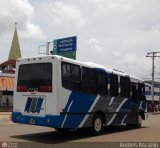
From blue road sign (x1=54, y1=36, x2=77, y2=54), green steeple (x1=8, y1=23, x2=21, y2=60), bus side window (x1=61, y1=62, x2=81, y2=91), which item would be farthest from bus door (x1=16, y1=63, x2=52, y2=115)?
green steeple (x1=8, y1=23, x2=21, y2=60)

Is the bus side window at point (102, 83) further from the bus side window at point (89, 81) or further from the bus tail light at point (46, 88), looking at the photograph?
the bus tail light at point (46, 88)

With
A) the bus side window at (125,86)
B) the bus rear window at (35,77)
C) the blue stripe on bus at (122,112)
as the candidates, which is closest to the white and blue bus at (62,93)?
the bus rear window at (35,77)

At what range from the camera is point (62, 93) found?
48.1ft

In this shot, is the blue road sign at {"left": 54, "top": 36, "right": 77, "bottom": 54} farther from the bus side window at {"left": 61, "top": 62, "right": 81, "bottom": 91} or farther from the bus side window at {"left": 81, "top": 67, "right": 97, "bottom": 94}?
the bus side window at {"left": 61, "top": 62, "right": 81, "bottom": 91}

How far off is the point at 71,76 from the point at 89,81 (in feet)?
4.63

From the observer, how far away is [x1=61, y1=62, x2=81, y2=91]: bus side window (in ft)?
48.9

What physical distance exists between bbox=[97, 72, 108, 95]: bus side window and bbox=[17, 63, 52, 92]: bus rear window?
9.78 ft

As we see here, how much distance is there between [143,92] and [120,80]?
358cm

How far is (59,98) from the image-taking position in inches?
572

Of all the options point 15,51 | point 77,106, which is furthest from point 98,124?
point 15,51

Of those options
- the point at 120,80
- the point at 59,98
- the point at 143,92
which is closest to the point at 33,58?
the point at 59,98

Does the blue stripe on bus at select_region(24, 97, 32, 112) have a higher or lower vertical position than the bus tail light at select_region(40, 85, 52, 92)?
lower

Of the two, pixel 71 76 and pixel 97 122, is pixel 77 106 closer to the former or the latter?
pixel 71 76

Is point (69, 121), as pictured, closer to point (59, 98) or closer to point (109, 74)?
point (59, 98)
